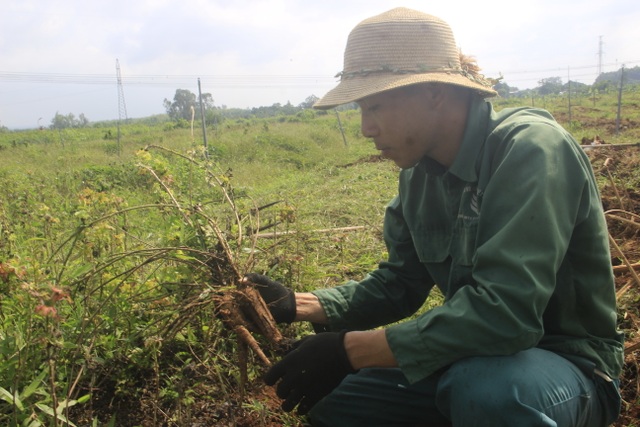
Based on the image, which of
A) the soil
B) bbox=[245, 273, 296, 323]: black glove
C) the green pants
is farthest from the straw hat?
the soil

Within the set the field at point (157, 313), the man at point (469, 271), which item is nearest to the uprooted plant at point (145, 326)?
the field at point (157, 313)

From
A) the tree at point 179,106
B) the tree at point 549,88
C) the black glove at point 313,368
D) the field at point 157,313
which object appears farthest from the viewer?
the tree at point 549,88

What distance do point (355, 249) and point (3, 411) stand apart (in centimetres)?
246

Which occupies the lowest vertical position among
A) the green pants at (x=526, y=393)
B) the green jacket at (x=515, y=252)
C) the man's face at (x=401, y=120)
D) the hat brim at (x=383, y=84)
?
the green pants at (x=526, y=393)

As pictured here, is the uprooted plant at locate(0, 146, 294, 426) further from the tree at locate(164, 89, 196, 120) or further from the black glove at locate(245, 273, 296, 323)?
the tree at locate(164, 89, 196, 120)

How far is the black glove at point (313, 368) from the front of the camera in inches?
60.9

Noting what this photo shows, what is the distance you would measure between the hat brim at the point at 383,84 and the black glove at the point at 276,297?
65 centimetres

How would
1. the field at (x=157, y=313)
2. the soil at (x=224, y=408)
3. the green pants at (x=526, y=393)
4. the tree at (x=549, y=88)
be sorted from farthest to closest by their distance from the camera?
1. the tree at (x=549, y=88)
2. the soil at (x=224, y=408)
3. the field at (x=157, y=313)
4. the green pants at (x=526, y=393)

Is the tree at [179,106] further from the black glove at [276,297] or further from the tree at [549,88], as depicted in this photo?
the black glove at [276,297]

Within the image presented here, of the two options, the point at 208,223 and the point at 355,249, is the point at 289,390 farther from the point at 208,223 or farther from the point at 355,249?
the point at 355,249

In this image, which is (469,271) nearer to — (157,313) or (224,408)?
(224,408)

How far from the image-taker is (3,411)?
174 centimetres

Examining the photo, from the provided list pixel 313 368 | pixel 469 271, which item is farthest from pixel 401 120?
pixel 313 368

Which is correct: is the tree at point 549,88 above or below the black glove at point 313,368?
above
